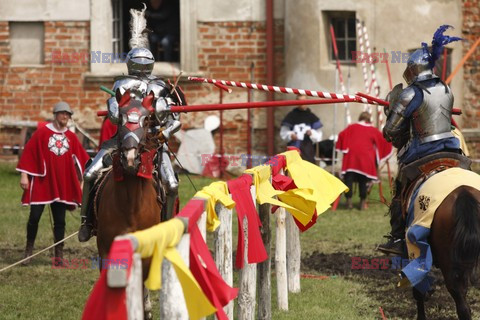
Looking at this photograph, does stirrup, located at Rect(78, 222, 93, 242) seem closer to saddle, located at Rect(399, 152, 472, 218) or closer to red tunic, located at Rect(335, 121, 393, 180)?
saddle, located at Rect(399, 152, 472, 218)

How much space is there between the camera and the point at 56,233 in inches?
512

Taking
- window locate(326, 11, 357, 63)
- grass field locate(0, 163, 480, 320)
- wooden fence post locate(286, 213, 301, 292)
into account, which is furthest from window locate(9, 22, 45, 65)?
wooden fence post locate(286, 213, 301, 292)

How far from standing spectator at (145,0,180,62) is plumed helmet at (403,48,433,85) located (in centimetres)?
1395

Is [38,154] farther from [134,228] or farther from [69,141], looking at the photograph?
[134,228]

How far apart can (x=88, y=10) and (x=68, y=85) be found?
1.57 meters

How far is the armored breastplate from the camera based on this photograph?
9.29 meters

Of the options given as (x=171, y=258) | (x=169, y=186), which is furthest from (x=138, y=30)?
(x=171, y=258)

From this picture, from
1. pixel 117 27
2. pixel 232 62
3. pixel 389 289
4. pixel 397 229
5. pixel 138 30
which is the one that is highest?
pixel 117 27

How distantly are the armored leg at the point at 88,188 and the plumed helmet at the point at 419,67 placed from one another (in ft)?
8.71

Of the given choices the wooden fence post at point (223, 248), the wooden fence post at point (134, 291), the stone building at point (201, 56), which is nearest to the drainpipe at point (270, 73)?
the stone building at point (201, 56)

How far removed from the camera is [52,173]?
13031 mm

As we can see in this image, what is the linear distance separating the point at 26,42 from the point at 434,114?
15088mm

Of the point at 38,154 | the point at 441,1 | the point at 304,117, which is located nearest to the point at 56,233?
the point at 38,154

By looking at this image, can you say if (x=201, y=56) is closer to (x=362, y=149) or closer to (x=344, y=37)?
(x=344, y=37)
